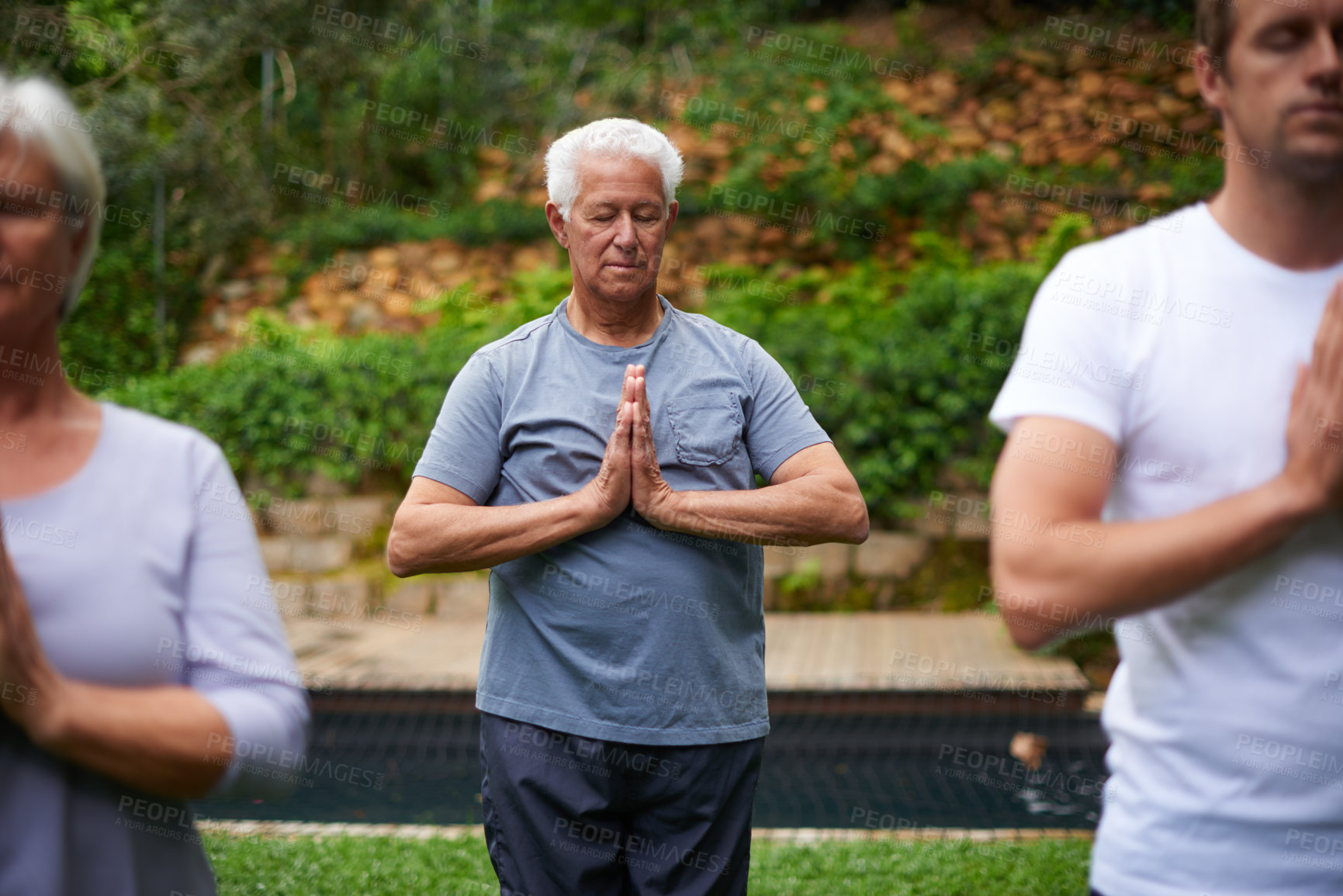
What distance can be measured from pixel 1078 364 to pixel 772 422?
3.46ft

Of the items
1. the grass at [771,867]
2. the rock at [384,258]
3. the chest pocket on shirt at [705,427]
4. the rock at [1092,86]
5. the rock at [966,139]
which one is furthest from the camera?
the rock at [1092,86]

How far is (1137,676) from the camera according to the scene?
1.12 m

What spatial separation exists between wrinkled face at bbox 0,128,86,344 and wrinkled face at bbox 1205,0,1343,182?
108cm

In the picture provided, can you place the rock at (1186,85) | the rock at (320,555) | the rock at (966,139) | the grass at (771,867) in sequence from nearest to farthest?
1. the grass at (771,867)
2. the rock at (320,555)
3. the rock at (966,139)
4. the rock at (1186,85)

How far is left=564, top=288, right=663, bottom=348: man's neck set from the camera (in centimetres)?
202

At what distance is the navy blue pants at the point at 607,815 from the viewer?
1878 mm

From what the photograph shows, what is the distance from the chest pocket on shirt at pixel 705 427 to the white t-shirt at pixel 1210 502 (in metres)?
0.92

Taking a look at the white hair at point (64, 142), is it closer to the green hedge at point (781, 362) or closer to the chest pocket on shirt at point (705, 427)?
the chest pocket on shirt at point (705, 427)

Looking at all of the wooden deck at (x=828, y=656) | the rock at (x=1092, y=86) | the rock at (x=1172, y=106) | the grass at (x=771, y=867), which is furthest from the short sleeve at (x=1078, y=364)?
the rock at (x=1092, y=86)

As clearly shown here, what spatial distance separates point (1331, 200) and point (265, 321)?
7682 millimetres

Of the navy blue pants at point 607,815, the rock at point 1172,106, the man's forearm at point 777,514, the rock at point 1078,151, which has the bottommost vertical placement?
the navy blue pants at point 607,815

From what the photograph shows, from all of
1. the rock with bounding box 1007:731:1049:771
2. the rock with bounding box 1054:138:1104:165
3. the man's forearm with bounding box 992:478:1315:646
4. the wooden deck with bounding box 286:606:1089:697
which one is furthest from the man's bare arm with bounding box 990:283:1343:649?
the rock with bounding box 1054:138:1104:165

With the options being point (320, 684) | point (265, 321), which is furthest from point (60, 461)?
point (265, 321)

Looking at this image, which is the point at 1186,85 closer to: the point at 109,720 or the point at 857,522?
the point at 857,522
